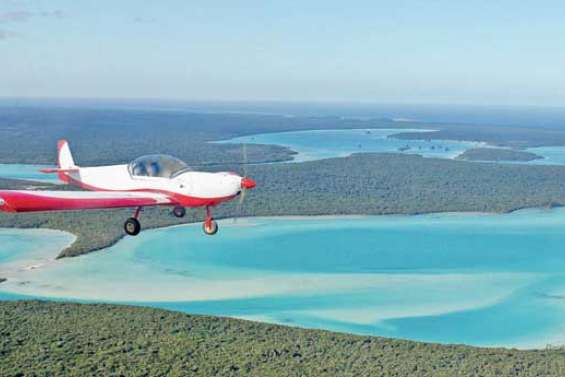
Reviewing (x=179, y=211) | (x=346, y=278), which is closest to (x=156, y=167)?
(x=179, y=211)

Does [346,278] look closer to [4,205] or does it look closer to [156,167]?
[156,167]

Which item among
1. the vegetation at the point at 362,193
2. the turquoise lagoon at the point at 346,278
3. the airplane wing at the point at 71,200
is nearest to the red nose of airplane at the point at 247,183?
the airplane wing at the point at 71,200

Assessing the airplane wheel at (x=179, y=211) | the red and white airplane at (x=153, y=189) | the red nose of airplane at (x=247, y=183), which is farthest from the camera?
the airplane wheel at (x=179, y=211)

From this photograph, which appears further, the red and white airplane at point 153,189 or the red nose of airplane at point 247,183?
the red nose of airplane at point 247,183

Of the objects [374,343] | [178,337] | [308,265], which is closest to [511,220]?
[308,265]

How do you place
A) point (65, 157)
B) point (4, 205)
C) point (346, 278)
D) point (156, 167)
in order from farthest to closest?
point (346, 278) < point (65, 157) < point (156, 167) < point (4, 205)

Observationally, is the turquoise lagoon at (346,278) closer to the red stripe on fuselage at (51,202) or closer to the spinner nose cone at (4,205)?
the red stripe on fuselage at (51,202)

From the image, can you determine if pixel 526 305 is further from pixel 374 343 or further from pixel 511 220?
pixel 511 220
